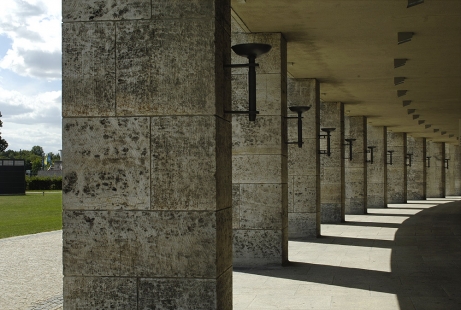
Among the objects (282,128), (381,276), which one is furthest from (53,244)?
(381,276)

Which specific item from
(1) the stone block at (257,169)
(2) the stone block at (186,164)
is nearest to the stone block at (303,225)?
(1) the stone block at (257,169)

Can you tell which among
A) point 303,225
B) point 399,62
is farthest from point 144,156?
point 303,225

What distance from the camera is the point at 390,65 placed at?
49.8ft

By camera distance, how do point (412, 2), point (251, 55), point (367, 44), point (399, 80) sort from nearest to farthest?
point (251, 55)
point (412, 2)
point (367, 44)
point (399, 80)

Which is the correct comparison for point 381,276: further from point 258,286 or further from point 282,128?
point 282,128

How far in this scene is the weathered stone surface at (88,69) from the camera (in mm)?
5316

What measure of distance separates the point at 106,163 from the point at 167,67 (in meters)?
0.98

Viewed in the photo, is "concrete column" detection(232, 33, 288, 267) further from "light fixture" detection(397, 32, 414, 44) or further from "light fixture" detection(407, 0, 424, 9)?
"light fixture" detection(407, 0, 424, 9)

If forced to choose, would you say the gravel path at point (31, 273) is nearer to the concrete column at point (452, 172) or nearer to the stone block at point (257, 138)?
the stone block at point (257, 138)

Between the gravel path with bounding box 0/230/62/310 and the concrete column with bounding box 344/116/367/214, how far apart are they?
13.5 meters

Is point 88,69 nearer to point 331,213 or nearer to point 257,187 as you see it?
point 257,187

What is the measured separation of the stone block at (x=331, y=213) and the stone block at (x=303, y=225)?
15.7ft

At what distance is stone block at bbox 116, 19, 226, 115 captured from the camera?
17.1ft

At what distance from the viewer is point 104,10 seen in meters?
5.33
